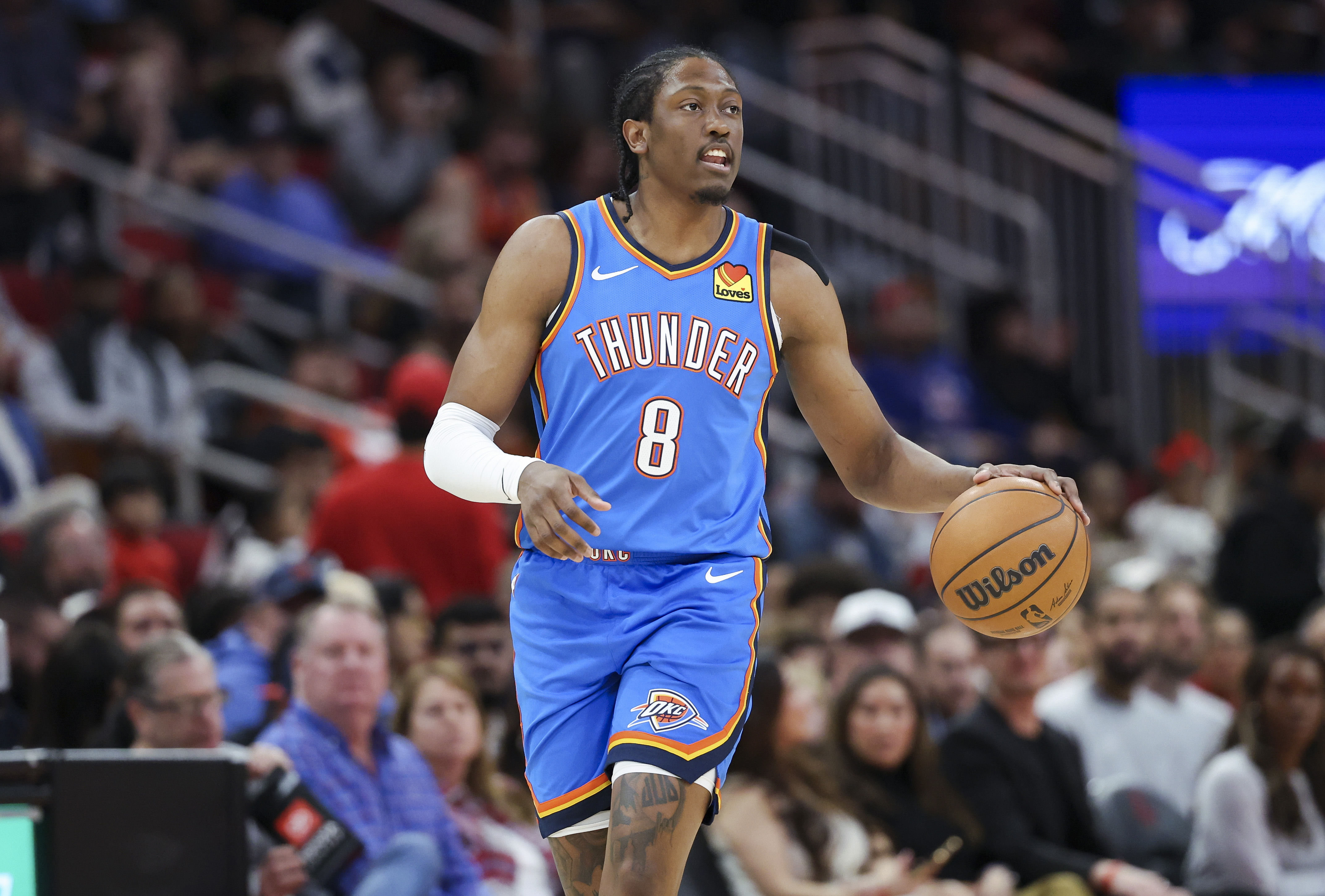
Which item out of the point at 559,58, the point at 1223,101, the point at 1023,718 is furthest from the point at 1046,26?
the point at 1023,718

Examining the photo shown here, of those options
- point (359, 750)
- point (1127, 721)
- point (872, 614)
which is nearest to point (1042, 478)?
point (359, 750)

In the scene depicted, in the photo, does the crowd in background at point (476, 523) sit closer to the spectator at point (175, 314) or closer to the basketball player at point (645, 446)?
the spectator at point (175, 314)

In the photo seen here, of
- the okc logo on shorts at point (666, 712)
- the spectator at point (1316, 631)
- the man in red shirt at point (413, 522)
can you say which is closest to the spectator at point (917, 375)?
the spectator at point (1316, 631)

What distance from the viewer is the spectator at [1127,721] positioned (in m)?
7.70

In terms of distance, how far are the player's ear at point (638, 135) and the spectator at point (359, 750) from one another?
7.83 ft

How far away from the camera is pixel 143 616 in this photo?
661 centimetres

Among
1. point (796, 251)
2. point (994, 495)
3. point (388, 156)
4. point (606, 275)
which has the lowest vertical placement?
point (994, 495)

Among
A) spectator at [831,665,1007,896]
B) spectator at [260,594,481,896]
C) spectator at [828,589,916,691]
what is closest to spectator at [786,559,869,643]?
spectator at [828,589,916,691]

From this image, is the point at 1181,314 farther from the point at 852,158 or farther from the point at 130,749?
the point at 130,749

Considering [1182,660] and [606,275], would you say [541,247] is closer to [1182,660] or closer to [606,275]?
[606,275]

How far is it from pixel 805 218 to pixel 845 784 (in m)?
7.58

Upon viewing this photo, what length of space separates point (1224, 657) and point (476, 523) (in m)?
3.88

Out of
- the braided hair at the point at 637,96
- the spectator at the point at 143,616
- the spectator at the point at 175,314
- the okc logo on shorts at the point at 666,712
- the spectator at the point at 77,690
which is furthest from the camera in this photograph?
the spectator at the point at 175,314

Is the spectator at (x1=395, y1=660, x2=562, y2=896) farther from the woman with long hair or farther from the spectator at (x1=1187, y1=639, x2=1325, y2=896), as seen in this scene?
the spectator at (x1=1187, y1=639, x2=1325, y2=896)
